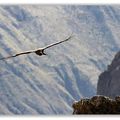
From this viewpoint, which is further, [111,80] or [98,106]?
[111,80]

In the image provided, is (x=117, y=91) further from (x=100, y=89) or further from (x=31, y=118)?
(x=31, y=118)

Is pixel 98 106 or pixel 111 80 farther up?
pixel 98 106

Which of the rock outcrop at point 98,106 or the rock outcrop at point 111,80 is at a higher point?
the rock outcrop at point 98,106

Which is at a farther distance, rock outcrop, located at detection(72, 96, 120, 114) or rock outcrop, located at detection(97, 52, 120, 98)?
rock outcrop, located at detection(97, 52, 120, 98)

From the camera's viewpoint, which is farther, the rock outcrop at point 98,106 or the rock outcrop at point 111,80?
the rock outcrop at point 111,80

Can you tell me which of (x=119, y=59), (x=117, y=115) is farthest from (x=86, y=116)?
(x=119, y=59)
